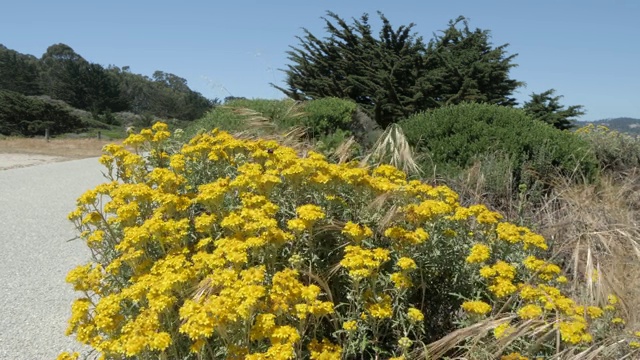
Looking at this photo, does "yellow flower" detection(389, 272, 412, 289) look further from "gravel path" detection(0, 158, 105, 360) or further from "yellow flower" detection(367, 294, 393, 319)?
"gravel path" detection(0, 158, 105, 360)

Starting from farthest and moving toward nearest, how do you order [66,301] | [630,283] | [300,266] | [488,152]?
[488,152]
[66,301]
[630,283]
[300,266]

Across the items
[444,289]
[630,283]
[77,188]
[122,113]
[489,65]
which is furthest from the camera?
[122,113]

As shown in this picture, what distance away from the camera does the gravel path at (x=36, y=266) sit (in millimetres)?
3320

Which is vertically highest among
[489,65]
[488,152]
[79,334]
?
[489,65]

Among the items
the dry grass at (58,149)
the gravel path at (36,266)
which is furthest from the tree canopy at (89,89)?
the gravel path at (36,266)

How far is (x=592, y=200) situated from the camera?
15.0 feet

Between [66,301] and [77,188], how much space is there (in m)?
5.74

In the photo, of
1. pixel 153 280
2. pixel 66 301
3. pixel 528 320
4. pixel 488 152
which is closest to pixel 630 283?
pixel 528 320

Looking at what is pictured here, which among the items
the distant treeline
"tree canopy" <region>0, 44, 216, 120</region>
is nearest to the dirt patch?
"tree canopy" <region>0, 44, 216, 120</region>

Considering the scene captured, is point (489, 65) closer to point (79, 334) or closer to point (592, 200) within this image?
point (592, 200)

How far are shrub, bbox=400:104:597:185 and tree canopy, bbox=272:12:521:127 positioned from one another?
6.13 metres

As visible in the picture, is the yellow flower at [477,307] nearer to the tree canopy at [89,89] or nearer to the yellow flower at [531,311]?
the yellow flower at [531,311]

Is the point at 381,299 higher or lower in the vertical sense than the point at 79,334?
higher

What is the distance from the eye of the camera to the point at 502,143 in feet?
16.7
